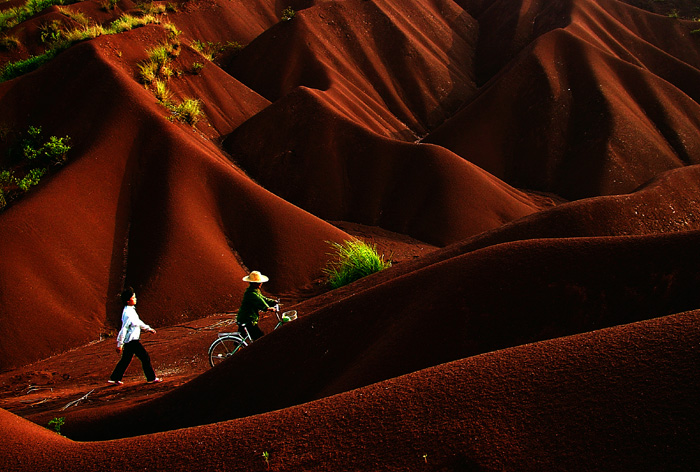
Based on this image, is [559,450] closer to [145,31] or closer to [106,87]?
[106,87]

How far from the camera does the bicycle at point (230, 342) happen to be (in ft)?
23.3

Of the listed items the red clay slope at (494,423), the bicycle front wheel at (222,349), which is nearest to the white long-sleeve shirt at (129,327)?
the bicycle front wheel at (222,349)

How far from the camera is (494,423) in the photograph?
2.69 m

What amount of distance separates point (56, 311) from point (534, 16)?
39474 millimetres

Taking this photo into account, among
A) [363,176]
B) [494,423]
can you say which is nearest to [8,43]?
[363,176]

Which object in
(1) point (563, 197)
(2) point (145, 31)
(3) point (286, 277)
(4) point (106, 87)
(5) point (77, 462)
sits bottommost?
(1) point (563, 197)

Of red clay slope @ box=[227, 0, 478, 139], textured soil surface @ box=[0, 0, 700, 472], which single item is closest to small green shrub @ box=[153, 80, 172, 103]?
textured soil surface @ box=[0, 0, 700, 472]

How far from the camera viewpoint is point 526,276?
4879 millimetres

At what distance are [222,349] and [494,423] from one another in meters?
5.71

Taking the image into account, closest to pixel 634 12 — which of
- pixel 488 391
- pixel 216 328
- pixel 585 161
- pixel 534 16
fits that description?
pixel 534 16

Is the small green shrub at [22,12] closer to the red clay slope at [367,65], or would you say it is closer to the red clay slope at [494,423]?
the red clay slope at [367,65]

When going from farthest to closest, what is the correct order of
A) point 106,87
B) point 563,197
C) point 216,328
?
point 563,197 → point 106,87 → point 216,328

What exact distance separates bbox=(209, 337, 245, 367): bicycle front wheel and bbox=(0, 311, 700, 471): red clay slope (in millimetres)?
3928

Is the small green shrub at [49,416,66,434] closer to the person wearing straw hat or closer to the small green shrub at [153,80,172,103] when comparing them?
the person wearing straw hat
